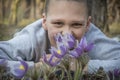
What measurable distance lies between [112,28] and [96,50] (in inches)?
228

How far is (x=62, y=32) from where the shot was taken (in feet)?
8.04

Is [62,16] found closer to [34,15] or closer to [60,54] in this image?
[60,54]

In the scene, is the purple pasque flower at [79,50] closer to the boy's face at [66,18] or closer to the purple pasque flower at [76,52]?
the purple pasque flower at [76,52]

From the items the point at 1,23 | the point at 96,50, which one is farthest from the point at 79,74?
the point at 1,23

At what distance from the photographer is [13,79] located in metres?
2.03

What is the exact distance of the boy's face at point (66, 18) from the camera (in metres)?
2.46

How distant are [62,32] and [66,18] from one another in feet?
0.25

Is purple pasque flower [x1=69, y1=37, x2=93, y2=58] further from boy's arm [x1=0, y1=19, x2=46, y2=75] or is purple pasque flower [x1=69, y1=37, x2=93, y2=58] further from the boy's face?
boy's arm [x1=0, y1=19, x2=46, y2=75]

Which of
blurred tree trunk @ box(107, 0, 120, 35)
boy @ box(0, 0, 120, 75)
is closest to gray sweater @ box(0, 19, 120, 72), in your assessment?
boy @ box(0, 0, 120, 75)

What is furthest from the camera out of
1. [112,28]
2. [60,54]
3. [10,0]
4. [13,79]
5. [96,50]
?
[10,0]

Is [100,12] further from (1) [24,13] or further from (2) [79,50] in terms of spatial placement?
(2) [79,50]

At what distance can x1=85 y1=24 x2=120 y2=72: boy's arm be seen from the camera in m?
2.54

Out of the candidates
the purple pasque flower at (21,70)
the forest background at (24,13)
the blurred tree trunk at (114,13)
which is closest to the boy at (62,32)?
the purple pasque flower at (21,70)

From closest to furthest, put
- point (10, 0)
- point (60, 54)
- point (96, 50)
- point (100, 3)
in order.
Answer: point (60, 54) → point (96, 50) → point (100, 3) → point (10, 0)
